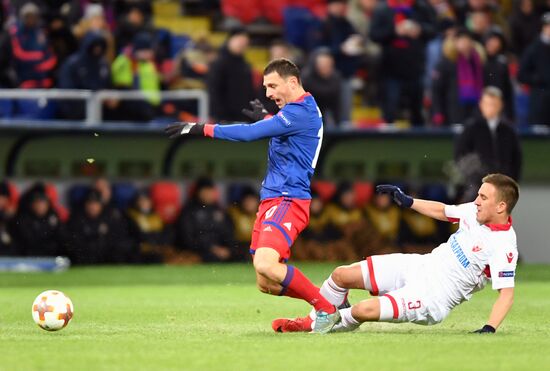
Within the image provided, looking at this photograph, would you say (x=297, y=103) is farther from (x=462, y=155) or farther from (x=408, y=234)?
(x=408, y=234)

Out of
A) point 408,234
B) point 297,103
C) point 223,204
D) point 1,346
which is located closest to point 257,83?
point 223,204

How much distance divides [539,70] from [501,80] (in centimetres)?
102

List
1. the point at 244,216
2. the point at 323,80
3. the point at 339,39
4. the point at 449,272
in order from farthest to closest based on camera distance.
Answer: the point at 339,39 < the point at 244,216 < the point at 323,80 < the point at 449,272

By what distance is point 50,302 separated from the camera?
10.6 meters

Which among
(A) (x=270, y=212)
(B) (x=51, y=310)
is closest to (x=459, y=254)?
(A) (x=270, y=212)

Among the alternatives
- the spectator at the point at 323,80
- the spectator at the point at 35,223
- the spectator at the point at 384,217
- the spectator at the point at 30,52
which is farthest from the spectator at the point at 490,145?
the spectator at the point at 30,52

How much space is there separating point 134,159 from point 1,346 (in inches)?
451

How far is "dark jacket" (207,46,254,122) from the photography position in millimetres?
20016

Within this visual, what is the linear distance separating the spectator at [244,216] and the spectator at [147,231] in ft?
3.58

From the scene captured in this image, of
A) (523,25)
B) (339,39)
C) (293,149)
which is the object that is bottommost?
(339,39)

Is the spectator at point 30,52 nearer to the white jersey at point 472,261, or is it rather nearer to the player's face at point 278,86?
the player's face at point 278,86

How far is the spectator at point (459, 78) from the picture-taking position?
810 inches

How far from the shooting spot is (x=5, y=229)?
19750mm

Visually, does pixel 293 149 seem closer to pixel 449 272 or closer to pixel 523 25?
pixel 449 272
